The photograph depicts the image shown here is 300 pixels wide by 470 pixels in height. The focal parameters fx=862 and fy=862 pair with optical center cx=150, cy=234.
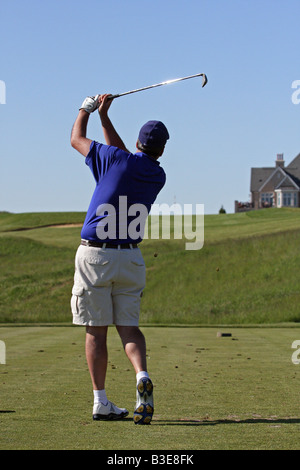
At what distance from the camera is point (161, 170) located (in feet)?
20.7

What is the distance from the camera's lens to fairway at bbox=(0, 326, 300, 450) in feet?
16.0

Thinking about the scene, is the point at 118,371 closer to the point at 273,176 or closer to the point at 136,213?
the point at 136,213

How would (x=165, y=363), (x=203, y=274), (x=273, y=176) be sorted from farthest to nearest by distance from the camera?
(x=273, y=176) < (x=203, y=274) < (x=165, y=363)

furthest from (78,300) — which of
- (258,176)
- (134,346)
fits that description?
(258,176)

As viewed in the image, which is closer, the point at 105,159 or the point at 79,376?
the point at 105,159

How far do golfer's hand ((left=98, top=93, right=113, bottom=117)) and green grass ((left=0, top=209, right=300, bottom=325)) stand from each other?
1977 cm

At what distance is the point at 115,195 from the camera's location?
6070 millimetres

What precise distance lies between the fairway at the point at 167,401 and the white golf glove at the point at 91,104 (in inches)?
86.8

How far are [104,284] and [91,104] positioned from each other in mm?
1383

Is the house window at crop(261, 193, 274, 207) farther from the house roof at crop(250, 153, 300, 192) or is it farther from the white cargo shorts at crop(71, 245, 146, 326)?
the white cargo shorts at crop(71, 245, 146, 326)

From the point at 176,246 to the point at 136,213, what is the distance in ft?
132

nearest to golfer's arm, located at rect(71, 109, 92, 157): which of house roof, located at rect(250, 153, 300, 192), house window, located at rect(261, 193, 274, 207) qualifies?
house roof, located at rect(250, 153, 300, 192)

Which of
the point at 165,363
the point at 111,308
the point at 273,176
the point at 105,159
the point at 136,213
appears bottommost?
the point at 165,363
